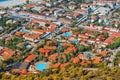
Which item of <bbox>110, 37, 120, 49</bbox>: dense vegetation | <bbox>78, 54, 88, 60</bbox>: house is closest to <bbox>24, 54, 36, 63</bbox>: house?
<bbox>78, 54, 88, 60</bbox>: house

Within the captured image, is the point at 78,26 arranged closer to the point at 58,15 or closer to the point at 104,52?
the point at 58,15

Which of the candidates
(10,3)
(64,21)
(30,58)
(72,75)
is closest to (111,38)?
(64,21)

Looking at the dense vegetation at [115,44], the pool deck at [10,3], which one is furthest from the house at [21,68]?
the pool deck at [10,3]

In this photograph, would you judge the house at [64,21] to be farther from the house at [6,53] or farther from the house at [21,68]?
the house at [21,68]

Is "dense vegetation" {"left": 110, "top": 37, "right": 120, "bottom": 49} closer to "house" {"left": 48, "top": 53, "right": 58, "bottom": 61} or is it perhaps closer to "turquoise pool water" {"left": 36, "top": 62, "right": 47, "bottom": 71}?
"house" {"left": 48, "top": 53, "right": 58, "bottom": 61}

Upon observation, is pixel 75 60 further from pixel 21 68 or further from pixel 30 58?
pixel 21 68

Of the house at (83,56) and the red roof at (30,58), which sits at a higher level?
the red roof at (30,58)

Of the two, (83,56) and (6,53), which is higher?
(6,53)

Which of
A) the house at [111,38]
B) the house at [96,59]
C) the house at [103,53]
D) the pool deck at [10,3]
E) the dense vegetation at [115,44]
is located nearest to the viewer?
the house at [96,59]

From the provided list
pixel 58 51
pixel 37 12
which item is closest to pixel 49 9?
pixel 37 12
